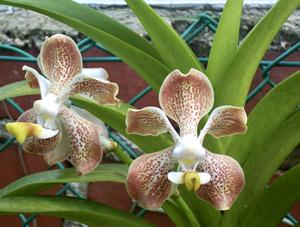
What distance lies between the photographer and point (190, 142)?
1.95 feet

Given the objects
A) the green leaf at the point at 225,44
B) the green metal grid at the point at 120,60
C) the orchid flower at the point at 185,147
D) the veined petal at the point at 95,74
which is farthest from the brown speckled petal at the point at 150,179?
the green metal grid at the point at 120,60

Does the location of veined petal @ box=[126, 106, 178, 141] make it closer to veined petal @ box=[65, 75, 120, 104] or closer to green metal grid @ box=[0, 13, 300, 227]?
veined petal @ box=[65, 75, 120, 104]

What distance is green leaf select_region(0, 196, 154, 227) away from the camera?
727 mm

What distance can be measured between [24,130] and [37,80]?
4.3 inches

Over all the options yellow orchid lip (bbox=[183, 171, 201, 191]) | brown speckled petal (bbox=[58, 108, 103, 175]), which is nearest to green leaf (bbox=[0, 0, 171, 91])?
brown speckled petal (bbox=[58, 108, 103, 175])

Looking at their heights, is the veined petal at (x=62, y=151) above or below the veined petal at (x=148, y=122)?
below

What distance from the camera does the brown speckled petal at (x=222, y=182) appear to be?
60 cm

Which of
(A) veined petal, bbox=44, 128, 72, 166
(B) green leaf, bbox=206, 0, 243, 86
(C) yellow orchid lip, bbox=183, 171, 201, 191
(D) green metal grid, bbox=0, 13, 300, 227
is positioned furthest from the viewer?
(D) green metal grid, bbox=0, 13, 300, 227

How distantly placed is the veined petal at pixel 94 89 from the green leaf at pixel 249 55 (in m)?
0.17

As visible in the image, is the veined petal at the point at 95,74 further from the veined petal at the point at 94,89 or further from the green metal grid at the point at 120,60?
the green metal grid at the point at 120,60

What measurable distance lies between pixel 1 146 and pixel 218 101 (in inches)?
22.9

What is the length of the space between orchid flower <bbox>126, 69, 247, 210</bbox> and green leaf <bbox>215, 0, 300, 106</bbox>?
146 mm

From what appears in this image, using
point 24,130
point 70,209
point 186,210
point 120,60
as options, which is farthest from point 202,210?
point 120,60

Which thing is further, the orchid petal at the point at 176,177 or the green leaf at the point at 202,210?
the green leaf at the point at 202,210
